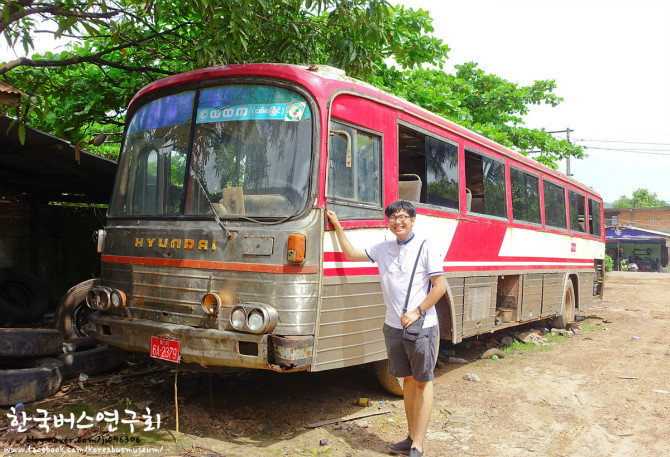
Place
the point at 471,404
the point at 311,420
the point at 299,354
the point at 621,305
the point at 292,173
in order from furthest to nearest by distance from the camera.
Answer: the point at 621,305, the point at 471,404, the point at 311,420, the point at 292,173, the point at 299,354

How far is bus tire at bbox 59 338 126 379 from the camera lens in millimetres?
5871

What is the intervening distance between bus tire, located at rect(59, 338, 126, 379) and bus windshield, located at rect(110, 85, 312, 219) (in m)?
1.87

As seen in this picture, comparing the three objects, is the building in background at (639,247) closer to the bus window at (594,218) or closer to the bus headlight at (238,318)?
the bus window at (594,218)

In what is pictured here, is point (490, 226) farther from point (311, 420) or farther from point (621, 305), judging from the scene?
point (621, 305)

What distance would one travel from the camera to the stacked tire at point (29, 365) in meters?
4.93

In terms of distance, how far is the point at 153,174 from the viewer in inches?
202

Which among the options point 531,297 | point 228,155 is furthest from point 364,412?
point 531,297

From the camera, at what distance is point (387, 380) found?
18.8ft

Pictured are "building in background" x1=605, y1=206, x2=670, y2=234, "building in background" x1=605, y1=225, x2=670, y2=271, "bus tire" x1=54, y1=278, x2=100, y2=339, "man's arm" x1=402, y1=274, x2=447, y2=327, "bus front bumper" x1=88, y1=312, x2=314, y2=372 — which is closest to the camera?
"man's arm" x1=402, y1=274, x2=447, y2=327

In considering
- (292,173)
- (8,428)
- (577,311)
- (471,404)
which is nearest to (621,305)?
(577,311)

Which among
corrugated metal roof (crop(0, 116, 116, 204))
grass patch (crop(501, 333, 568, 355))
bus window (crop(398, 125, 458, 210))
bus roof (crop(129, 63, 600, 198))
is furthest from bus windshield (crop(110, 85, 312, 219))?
grass patch (crop(501, 333, 568, 355))

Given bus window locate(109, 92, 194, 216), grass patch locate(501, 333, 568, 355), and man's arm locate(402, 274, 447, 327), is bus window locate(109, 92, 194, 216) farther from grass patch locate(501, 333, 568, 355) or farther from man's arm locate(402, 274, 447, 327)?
grass patch locate(501, 333, 568, 355)

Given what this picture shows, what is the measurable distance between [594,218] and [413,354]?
10.5 metres

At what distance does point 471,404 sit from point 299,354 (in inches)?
100
